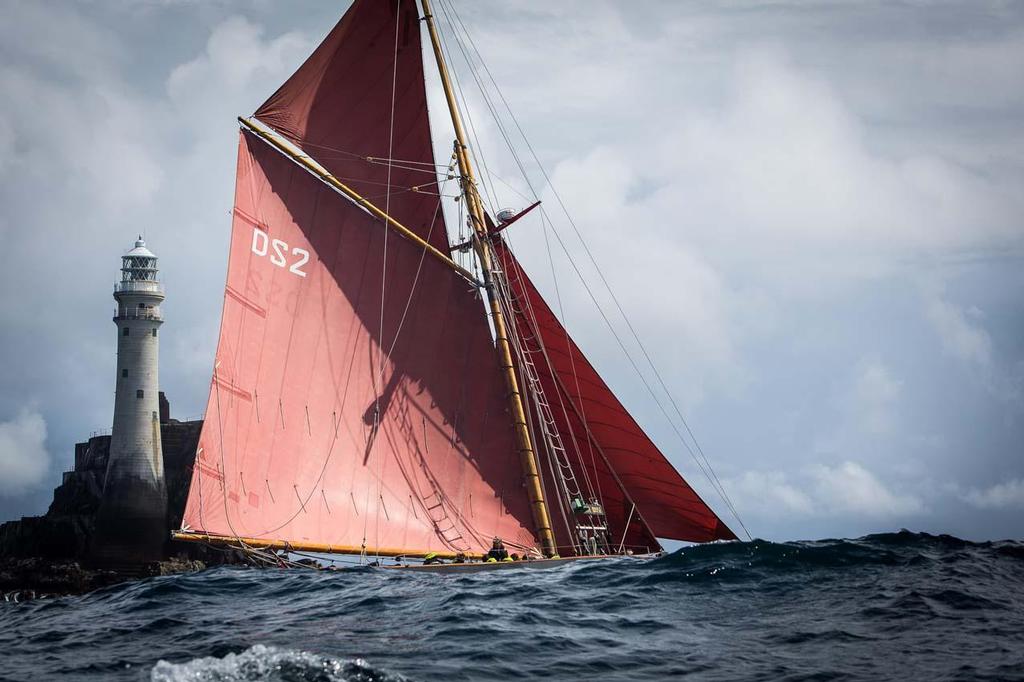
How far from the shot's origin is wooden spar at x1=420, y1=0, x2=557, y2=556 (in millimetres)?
32094

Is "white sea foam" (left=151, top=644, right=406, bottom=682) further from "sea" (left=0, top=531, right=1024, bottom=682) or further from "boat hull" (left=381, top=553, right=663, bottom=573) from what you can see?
"boat hull" (left=381, top=553, right=663, bottom=573)

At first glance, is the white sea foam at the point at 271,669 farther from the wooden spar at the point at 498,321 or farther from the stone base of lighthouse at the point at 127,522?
the stone base of lighthouse at the point at 127,522

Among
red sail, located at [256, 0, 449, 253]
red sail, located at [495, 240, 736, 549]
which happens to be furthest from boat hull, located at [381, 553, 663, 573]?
red sail, located at [256, 0, 449, 253]

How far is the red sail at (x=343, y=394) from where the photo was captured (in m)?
29.8

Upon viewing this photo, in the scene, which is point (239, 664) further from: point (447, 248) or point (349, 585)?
point (447, 248)

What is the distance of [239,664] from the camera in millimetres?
15719

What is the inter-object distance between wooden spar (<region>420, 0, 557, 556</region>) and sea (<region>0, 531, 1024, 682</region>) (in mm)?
3560

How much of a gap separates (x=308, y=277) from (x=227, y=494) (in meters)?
6.83

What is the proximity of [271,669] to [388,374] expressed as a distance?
17.0 meters

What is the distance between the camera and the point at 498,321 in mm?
33125

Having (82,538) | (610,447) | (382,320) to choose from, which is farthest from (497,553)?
(82,538)

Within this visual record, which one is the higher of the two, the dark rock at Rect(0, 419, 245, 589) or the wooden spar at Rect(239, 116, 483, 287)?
the wooden spar at Rect(239, 116, 483, 287)

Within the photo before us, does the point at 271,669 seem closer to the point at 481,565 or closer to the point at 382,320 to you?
the point at 481,565

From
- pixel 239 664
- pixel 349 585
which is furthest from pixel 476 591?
pixel 239 664
